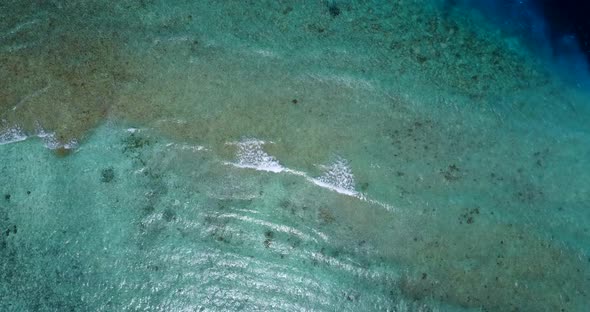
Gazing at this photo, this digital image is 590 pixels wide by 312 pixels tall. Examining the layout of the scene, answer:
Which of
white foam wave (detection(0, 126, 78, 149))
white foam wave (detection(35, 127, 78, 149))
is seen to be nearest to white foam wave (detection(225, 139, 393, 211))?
white foam wave (detection(35, 127, 78, 149))

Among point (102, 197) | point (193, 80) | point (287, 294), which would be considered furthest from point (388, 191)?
point (102, 197)

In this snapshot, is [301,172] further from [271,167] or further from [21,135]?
[21,135]

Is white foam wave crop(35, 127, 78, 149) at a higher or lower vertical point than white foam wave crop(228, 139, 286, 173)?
lower

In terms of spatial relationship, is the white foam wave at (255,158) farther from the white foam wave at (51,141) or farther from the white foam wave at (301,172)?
the white foam wave at (51,141)

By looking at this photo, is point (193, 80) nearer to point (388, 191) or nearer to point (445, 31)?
point (388, 191)

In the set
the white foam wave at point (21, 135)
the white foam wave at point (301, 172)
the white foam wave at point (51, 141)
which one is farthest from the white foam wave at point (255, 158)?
the white foam wave at point (21, 135)

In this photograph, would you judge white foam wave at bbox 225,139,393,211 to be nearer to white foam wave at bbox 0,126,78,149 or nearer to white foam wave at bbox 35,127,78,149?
white foam wave at bbox 35,127,78,149

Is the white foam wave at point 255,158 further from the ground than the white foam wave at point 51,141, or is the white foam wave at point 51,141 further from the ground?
the white foam wave at point 255,158

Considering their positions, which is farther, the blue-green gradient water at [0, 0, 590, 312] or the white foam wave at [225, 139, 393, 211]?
the white foam wave at [225, 139, 393, 211]

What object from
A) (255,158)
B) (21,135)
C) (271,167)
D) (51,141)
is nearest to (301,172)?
(271,167)
